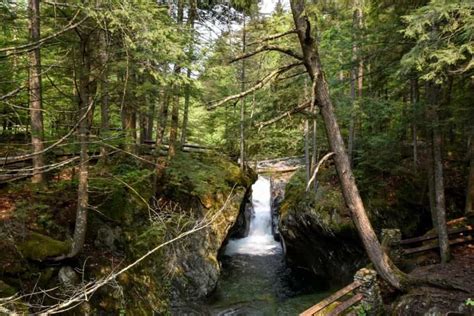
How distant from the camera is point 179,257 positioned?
1040cm

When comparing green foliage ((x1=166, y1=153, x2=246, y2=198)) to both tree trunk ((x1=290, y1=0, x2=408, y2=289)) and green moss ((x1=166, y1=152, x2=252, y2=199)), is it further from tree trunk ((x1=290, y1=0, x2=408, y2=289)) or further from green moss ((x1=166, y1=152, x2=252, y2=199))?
tree trunk ((x1=290, y1=0, x2=408, y2=289))

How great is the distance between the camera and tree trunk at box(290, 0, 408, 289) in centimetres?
661

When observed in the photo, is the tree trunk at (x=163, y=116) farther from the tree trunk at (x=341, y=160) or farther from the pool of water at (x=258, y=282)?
the pool of water at (x=258, y=282)

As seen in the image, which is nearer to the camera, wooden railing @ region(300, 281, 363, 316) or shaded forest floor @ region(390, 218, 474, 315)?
wooden railing @ region(300, 281, 363, 316)

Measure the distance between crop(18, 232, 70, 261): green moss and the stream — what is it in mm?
4904

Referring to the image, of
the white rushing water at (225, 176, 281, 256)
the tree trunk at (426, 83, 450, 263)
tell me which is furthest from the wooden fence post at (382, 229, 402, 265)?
the white rushing water at (225, 176, 281, 256)

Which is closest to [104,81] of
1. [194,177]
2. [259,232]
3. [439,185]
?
[194,177]

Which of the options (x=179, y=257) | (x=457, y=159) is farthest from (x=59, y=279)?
(x=457, y=159)

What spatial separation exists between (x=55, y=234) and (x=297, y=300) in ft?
25.6

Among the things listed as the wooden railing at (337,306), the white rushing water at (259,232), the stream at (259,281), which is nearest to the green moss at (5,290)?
the wooden railing at (337,306)

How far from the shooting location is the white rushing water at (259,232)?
16.1 metres

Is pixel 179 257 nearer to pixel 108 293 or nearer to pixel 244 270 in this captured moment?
pixel 108 293

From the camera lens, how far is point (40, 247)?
6.58 m

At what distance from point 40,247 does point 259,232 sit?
40.6 ft
